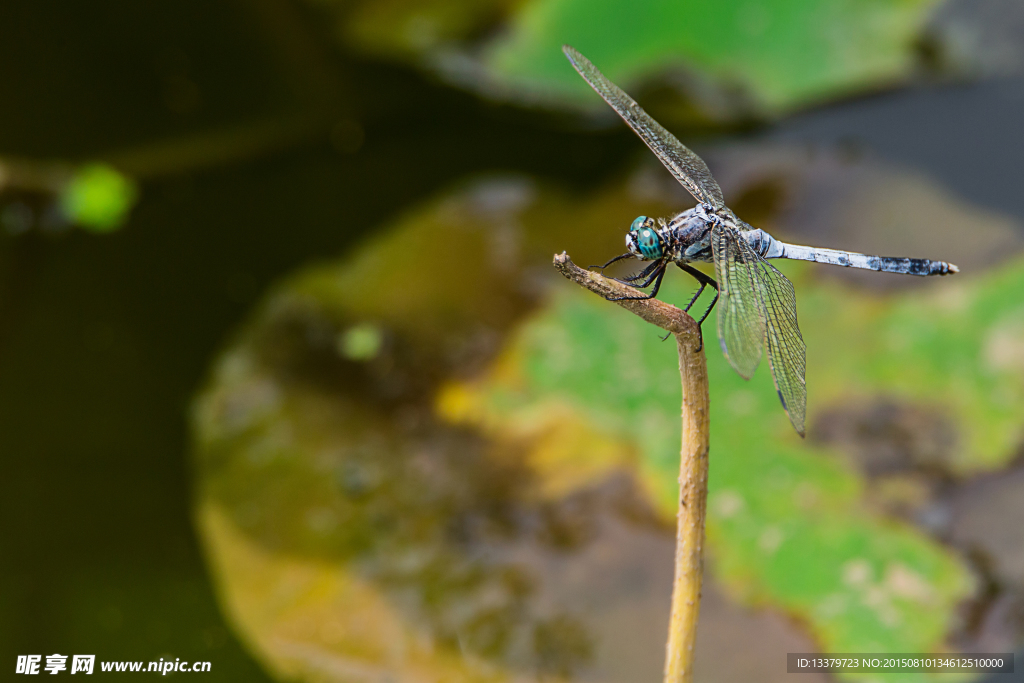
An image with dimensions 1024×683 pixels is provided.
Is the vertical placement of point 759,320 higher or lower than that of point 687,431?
higher

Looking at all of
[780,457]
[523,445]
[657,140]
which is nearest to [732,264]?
[657,140]

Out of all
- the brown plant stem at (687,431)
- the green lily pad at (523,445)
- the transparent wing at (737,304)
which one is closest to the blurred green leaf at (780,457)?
the green lily pad at (523,445)

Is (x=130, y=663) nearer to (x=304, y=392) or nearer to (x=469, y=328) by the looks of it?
(x=304, y=392)

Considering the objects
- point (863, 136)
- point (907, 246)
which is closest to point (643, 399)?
point (907, 246)

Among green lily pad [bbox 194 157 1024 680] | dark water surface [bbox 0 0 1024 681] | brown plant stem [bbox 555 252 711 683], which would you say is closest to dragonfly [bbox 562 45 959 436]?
brown plant stem [bbox 555 252 711 683]

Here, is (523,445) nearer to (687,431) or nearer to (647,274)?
(647,274)

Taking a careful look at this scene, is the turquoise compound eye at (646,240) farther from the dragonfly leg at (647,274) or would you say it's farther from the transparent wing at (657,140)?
the transparent wing at (657,140)
